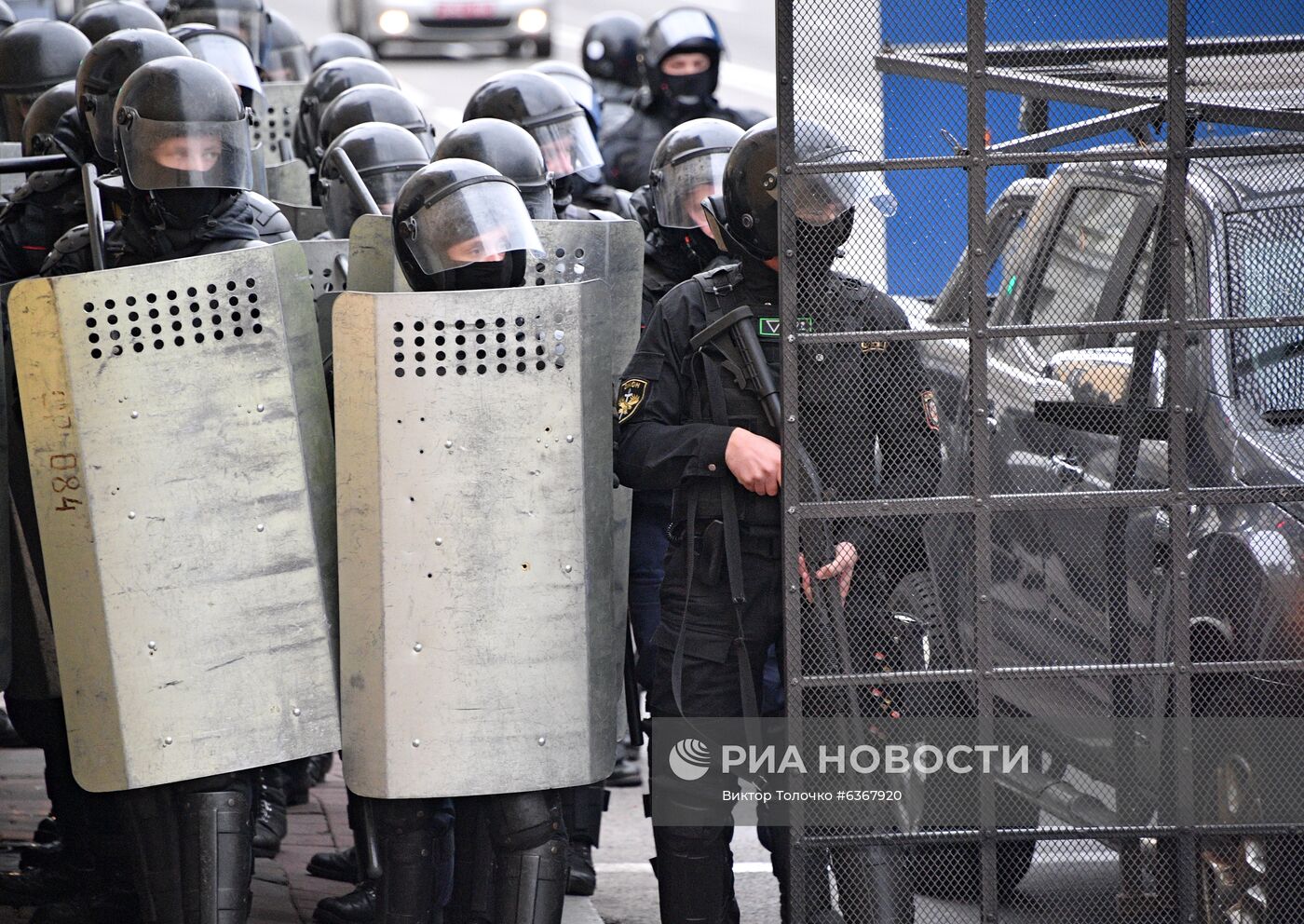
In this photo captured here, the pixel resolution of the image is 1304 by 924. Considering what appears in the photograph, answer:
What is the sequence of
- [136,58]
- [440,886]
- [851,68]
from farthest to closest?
[136,58] < [440,886] < [851,68]

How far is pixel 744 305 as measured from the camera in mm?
4188

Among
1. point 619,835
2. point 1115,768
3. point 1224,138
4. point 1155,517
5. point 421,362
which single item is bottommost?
point 619,835

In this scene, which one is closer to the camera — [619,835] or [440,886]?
[440,886]

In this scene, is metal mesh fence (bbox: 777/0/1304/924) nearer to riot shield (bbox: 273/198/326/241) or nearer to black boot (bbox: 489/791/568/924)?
black boot (bbox: 489/791/568/924)

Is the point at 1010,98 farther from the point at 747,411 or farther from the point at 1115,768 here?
the point at 1115,768

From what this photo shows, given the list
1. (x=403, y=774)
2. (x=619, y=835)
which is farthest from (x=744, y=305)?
(x=619, y=835)

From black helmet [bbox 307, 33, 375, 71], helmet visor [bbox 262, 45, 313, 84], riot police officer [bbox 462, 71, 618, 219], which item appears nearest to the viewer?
riot police officer [bbox 462, 71, 618, 219]

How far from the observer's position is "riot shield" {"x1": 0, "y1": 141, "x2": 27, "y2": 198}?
6816mm

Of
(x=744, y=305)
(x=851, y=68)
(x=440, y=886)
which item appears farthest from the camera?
(x=440, y=886)

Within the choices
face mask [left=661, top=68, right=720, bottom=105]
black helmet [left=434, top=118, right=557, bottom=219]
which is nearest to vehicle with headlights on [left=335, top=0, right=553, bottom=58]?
face mask [left=661, top=68, right=720, bottom=105]

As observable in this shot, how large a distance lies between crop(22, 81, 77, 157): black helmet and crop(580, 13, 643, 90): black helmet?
555 centimetres

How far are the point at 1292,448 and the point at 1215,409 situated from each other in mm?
215

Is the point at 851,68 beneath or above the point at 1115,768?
above

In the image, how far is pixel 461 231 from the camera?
4.16m
